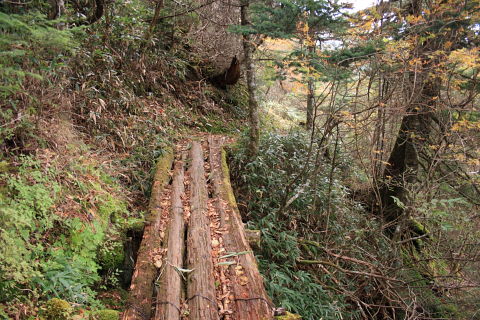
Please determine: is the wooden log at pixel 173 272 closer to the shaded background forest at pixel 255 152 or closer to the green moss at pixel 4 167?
the shaded background forest at pixel 255 152

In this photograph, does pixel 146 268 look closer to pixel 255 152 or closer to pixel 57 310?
pixel 57 310

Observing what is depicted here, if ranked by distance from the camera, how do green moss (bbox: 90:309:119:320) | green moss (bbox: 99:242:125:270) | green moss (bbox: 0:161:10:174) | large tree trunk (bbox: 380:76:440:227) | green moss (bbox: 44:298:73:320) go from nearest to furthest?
green moss (bbox: 44:298:73:320)
green moss (bbox: 90:309:119:320)
green moss (bbox: 0:161:10:174)
green moss (bbox: 99:242:125:270)
large tree trunk (bbox: 380:76:440:227)

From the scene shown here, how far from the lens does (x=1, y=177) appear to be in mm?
2912

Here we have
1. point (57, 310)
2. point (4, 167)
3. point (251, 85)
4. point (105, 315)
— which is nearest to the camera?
point (57, 310)

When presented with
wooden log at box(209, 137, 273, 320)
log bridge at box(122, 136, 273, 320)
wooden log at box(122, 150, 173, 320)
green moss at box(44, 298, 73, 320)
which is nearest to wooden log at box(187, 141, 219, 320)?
log bridge at box(122, 136, 273, 320)

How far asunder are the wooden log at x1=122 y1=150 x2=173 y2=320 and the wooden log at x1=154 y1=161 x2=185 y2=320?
12 centimetres

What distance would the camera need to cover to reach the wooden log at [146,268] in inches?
111

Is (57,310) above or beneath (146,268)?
above

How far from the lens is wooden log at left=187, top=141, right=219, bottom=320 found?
114 inches

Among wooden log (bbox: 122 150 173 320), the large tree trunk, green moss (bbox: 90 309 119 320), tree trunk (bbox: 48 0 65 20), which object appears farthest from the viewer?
the large tree trunk

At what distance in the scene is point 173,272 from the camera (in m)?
3.29

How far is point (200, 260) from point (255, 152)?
12.7 feet

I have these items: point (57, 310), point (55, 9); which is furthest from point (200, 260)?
point (55, 9)

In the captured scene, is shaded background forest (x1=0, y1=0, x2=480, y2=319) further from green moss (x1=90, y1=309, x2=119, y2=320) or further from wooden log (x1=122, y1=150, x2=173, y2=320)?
wooden log (x1=122, y1=150, x2=173, y2=320)
